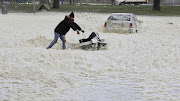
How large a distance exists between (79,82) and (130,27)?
13965 millimetres

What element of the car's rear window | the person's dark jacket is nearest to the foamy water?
the person's dark jacket

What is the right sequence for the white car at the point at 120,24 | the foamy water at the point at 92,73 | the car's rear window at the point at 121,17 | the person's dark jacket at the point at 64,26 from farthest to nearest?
the car's rear window at the point at 121,17 → the white car at the point at 120,24 → the person's dark jacket at the point at 64,26 → the foamy water at the point at 92,73

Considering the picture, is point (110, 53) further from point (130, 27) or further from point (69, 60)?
point (130, 27)

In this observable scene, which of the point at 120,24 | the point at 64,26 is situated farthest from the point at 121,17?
the point at 64,26

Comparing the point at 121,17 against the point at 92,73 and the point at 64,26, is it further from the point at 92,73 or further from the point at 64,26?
the point at 92,73

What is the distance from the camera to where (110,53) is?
51.8 ft

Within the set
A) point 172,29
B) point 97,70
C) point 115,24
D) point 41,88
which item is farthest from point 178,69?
point 172,29

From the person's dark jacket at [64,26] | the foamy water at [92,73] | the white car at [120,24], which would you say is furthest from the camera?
the white car at [120,24]

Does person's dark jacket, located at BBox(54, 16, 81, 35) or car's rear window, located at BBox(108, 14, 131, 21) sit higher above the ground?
person's dark jacket, located at BBox(54, 16, 81, 35)

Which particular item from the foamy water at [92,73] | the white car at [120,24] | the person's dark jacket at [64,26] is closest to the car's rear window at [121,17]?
the white car at [120,24]

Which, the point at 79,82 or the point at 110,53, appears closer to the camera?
the point at 79,82

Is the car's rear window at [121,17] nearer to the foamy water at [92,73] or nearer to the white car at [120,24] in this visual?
the white car at [120,24]

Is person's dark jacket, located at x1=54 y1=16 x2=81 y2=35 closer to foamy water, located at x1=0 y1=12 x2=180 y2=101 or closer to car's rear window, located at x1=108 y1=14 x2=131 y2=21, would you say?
foamy water, located at x1=0 y1=12 x2=180 y2=101

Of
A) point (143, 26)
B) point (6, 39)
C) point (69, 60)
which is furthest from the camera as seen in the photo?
point (143, 26)
